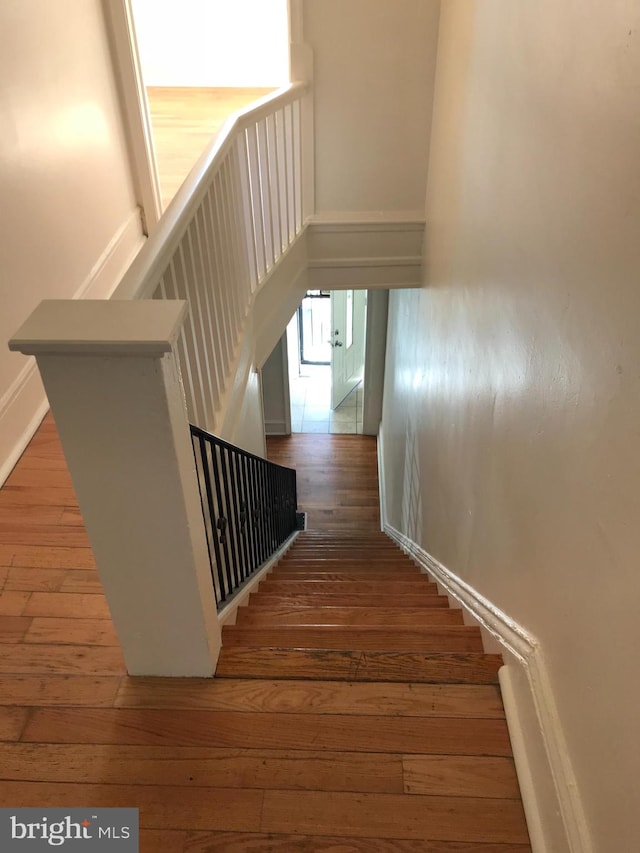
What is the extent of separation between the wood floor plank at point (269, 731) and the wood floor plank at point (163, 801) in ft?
0.36

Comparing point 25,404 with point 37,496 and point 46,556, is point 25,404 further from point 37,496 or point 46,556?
point 46,556

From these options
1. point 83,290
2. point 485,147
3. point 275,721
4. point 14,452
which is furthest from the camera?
point 83,290

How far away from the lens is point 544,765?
4.37 feet

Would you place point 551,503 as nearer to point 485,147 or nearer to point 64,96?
point 485,147

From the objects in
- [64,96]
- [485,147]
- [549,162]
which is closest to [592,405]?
[549,162]

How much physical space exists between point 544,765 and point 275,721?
0.65 metres

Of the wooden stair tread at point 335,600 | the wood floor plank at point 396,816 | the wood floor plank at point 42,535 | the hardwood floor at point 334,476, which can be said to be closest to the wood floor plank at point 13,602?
the wood floor plank at point 42,535

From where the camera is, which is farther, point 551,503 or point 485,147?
point 485,147

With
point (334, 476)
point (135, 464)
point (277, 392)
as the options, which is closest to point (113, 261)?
point (135, 464)

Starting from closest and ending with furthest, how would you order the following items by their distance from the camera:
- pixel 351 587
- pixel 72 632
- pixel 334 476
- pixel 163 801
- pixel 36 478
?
pixel 163 801
pixel 72 632
pixel 36 478
pixel 351 587
pixel 334 476

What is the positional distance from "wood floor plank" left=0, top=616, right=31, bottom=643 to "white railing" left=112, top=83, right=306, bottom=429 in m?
0.84

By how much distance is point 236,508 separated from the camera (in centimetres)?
267

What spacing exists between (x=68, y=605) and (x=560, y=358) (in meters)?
1.65

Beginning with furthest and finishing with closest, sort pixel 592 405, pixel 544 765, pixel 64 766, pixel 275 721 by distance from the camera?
pixel 275 721, pixel 64 766, pixel 544 765, pixel 592 405
